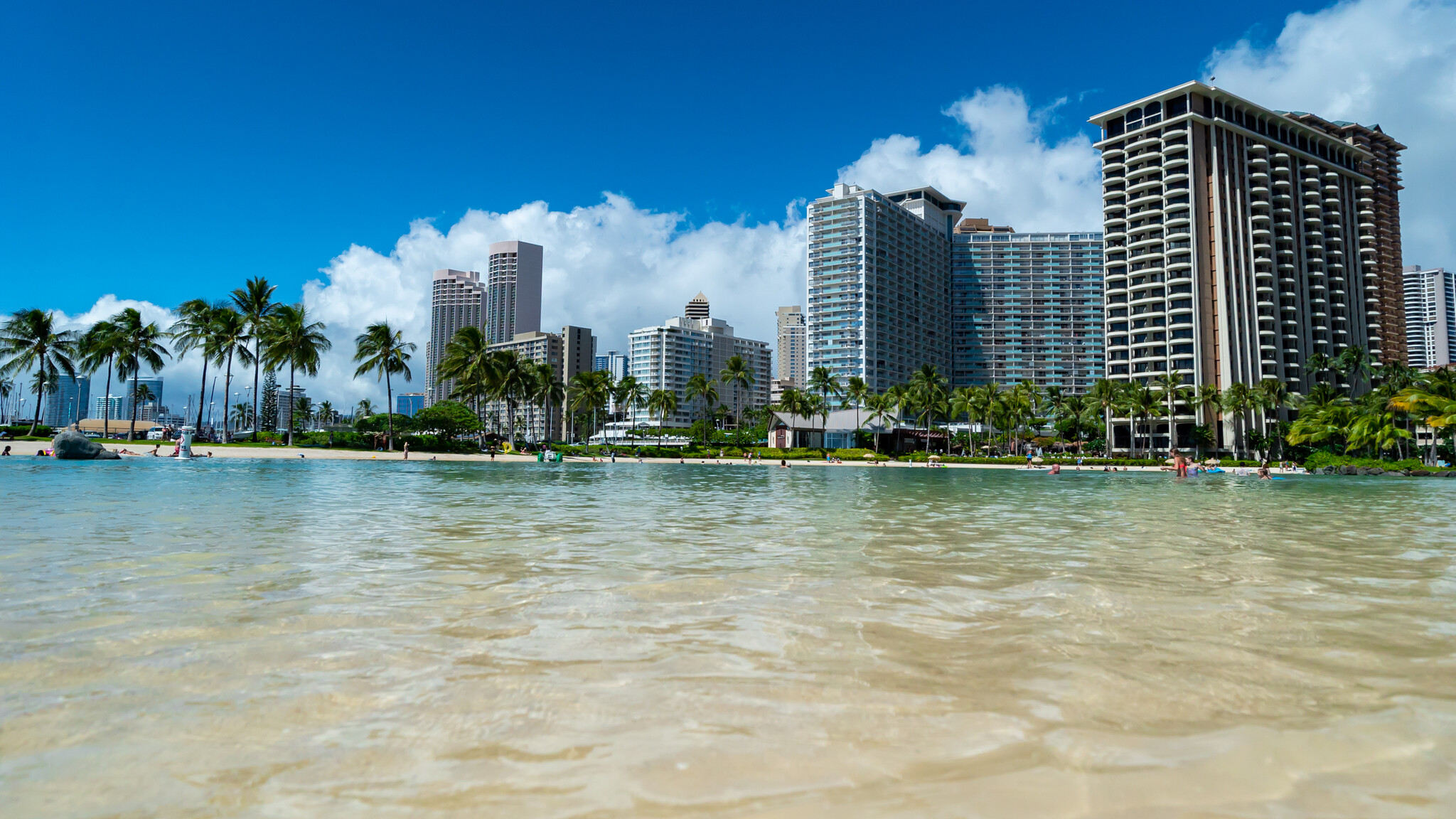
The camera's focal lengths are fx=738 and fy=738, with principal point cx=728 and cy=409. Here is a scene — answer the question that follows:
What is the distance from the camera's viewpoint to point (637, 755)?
10.7 feet

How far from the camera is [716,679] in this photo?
4.38m

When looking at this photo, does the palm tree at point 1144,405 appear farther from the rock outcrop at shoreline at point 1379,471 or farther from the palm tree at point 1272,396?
the rock outcrop at shoreline at point 1379,471

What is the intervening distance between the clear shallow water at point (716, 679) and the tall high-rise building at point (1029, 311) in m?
168

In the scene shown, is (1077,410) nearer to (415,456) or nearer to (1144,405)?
(1144,405)

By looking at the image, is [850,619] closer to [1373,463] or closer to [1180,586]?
[1180,586]

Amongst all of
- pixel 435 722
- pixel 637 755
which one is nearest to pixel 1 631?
pixel 435 722

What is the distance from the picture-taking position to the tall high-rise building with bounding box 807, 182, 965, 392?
144 m

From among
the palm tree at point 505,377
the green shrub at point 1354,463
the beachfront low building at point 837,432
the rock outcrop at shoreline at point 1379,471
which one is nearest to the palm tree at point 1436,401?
the rock outcrop at shoreline at point 1379,471

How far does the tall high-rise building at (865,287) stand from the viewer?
144m

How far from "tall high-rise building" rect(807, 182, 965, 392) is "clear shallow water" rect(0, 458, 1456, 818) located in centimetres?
13601

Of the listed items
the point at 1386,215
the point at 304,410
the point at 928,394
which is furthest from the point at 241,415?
the point at 1386,215

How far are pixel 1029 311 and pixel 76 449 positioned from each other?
168001mm

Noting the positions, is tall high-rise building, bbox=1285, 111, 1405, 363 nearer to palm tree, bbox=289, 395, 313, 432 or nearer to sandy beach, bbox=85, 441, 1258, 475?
sandy beach, bbox=85, 441, 1258, 475

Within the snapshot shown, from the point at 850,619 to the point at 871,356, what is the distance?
14107 centimetres
